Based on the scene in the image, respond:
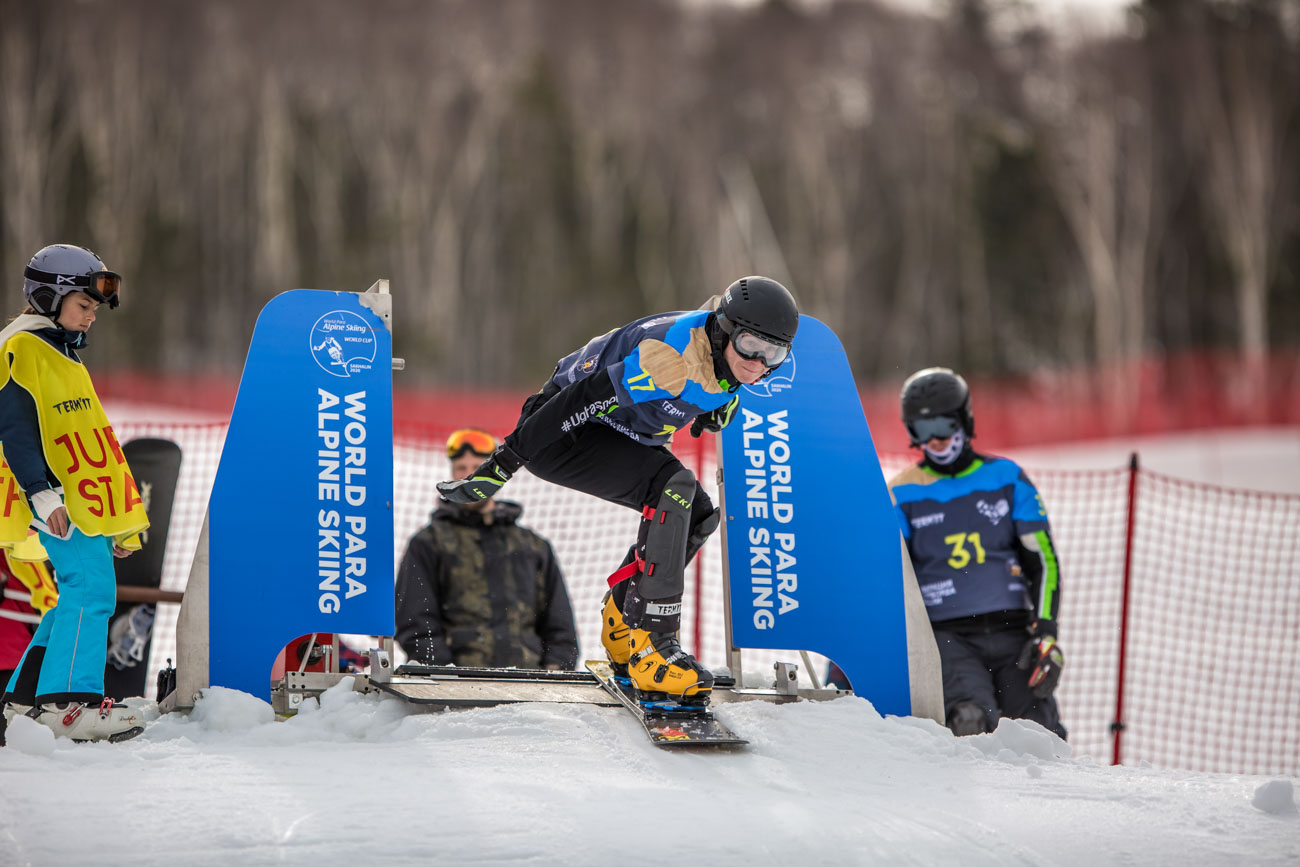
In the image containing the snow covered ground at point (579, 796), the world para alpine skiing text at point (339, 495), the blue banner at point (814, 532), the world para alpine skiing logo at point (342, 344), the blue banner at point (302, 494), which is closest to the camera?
the snow covered ground at point (579, 796)

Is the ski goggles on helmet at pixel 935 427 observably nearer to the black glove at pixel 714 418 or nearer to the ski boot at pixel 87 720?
the black glove at pixel 714 418

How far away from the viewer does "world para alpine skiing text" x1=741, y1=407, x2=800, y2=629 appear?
16.8 ft

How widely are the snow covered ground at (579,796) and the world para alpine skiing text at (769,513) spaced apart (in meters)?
0.67

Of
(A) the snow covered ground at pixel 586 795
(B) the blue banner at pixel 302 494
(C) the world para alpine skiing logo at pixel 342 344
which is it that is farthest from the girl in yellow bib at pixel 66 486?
(C) the world para alpine skiing logo at pixel 342 344

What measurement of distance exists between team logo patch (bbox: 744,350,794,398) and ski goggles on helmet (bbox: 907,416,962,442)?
0.87 meters

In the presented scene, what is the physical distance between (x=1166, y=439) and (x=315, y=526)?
20234 mm

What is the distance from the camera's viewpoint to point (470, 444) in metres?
6.21

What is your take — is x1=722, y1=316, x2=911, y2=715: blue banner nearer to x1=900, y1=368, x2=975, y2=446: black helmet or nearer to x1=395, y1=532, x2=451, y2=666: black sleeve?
x1=900, y1=368, x2=975, y2=446: black helmet

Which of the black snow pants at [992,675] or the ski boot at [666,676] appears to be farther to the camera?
the black snow pants at [992,675]

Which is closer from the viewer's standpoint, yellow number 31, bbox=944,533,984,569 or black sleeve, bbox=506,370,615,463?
black sleeve, bbox=506,370,615,463

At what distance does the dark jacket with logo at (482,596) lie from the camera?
227 inches

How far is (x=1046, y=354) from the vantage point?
32.7m

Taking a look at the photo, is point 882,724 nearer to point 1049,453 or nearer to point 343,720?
point 343,720

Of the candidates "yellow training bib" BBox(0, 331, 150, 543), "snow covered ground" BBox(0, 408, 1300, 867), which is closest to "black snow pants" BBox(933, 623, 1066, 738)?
"snow covered ground" BBox(0, 408, 1300, 867)
